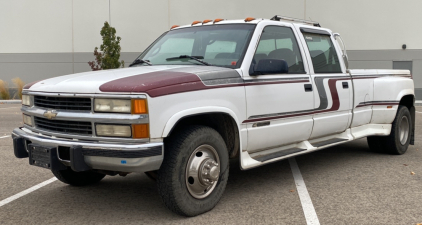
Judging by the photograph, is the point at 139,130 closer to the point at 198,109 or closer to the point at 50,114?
the point at 198,109

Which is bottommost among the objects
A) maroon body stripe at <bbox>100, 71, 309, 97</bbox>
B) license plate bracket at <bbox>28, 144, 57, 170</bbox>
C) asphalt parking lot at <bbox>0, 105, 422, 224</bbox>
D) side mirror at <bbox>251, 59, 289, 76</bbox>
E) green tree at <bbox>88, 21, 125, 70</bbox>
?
asphalt parking lot at <bbox>0, 105, 422, 224</bbox>

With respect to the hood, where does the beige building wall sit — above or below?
Answer: above

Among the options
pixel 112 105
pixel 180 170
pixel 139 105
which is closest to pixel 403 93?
pixel 180 170

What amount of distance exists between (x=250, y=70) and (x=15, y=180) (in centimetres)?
332

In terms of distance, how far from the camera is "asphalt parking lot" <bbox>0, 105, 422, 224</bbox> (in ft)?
13.9

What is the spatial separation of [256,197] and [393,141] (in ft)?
11.2

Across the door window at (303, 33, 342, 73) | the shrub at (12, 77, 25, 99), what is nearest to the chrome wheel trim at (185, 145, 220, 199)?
the door window at (303, 33, 342, 73)

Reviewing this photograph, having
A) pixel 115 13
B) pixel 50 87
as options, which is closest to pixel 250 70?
pixel 50 87

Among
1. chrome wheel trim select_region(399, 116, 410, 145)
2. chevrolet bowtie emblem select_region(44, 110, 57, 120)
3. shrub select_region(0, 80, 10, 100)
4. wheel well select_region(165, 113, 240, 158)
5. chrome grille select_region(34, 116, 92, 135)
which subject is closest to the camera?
chrome grille select_region(34, 116, 92, 135)

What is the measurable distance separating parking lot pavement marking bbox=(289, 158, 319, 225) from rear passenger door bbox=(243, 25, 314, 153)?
1.72 feet

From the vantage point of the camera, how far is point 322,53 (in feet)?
20.4

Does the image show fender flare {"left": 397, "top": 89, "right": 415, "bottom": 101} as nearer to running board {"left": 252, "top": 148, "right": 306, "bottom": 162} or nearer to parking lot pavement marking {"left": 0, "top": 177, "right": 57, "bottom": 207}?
running board {"left": 252, "top": 148, "right": 306, "bottom": 162}

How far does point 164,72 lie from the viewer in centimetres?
432

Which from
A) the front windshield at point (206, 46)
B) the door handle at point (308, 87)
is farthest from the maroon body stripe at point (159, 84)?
the door handle at point (308, 87)
